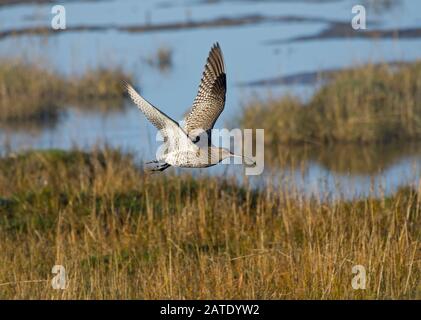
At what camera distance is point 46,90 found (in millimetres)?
20750

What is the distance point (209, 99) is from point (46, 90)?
43.3 feet

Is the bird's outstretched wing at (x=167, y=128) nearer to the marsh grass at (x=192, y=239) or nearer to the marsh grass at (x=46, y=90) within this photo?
the marsh grass at (x=192, y=239)

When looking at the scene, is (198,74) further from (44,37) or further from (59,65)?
(44,37)

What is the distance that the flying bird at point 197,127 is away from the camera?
7.48 metres

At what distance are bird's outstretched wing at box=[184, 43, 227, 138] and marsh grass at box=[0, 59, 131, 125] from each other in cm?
1203

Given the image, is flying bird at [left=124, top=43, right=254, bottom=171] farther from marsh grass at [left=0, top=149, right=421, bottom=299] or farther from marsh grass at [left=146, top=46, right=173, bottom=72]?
marsh grass at [left=146, top=46, right=173, bottom=72]

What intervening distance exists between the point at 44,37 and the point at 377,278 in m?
18.6

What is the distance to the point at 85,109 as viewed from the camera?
20.7 meters

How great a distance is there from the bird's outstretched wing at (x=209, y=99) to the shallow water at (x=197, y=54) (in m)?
2.26

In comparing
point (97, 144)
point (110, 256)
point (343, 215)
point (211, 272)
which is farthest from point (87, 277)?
point (97, 144)

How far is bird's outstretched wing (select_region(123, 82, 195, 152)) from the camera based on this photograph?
7320 mm

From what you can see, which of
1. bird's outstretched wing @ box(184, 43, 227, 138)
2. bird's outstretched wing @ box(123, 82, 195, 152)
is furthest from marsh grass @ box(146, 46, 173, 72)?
bird's outstretched wing @ box(123, 82, 195, 152)

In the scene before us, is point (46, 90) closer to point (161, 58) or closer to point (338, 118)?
point (161, 58)

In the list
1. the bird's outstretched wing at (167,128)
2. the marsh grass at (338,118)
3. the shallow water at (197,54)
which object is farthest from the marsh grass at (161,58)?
the bird's outstretched wing at (167,128)
